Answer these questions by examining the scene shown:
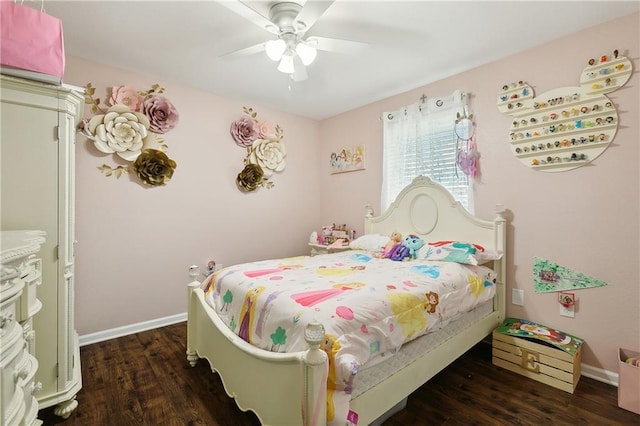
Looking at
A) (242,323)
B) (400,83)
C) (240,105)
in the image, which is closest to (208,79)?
(240,105)

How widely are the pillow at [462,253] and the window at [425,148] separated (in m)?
0.49

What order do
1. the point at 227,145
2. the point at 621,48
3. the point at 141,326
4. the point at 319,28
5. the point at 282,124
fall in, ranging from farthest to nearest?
the point at 282,124
the point at 227,145
the point at 141,326
the point at 319,28
the point at 621,48

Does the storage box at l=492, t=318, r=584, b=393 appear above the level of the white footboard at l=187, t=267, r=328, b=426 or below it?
below

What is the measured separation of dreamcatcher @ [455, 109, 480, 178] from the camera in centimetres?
269

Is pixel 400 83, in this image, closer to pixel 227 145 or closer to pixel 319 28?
pixel 319 28

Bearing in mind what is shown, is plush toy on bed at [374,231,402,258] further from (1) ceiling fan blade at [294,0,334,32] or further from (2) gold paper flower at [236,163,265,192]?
(1) ceiling fan blade at [294,0,334,32]

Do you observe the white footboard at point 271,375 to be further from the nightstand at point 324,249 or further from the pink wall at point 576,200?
the pink wall at point 576,200

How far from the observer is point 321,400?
1.13 meters

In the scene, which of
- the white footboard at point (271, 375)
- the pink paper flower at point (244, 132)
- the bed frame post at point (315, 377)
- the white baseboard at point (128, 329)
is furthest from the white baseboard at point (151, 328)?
the bed frame post at point (315, 377)

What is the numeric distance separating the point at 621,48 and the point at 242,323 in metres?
3.04

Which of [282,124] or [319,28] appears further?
[282,124]

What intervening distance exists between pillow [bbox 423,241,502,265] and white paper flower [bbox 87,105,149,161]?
285 centimetres

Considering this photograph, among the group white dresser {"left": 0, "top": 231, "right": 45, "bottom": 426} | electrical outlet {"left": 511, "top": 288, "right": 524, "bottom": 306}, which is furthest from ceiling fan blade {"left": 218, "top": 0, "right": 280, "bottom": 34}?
electrical outlet {"left": 511, "top": 288, "right": 524, "bottom": 306}

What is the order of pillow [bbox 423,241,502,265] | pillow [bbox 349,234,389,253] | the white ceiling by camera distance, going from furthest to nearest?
pillow [bbox 349,234,389,253] < pillow [bbox 423,241,502,265] < the white ceiling
